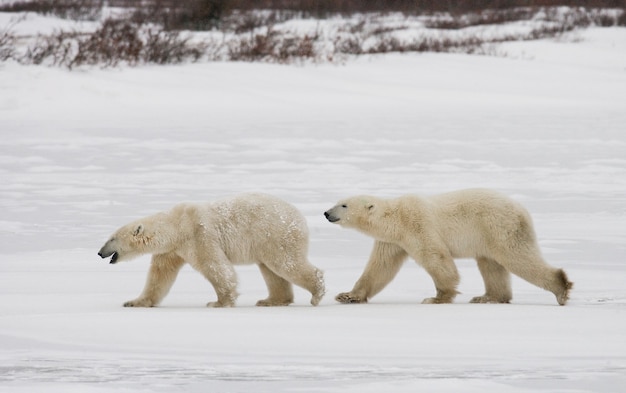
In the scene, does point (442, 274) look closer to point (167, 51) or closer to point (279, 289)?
point (279, 289)

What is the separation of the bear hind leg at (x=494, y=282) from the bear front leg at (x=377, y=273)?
1.23ft

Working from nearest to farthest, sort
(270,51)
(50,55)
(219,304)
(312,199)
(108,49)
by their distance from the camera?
1. (219,304)
2. (312,199)
3. (50,55)
4. (108,49)
5. (270,51)

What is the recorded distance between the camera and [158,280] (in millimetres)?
4656

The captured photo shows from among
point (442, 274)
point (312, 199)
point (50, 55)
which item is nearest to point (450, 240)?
point (442, 274)

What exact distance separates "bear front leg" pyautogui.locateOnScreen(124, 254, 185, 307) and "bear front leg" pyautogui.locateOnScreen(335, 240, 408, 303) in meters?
0.77

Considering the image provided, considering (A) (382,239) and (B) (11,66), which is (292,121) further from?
(A) (382,239)

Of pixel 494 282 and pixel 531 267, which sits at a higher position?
pixel 531 267

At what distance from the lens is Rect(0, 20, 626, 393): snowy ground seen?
10.8ft

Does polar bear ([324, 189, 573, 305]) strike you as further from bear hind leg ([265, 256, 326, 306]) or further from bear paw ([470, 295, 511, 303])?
bear hind leg ([265, 256, 326, 306])

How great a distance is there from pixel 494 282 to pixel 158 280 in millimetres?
1534

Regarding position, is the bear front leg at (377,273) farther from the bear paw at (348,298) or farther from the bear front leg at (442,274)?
the bear front leg at (442,274)

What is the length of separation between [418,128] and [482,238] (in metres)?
7.81

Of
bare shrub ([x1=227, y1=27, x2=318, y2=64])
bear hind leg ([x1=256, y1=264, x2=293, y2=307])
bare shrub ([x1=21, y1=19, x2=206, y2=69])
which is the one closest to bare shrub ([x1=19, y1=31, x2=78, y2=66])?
bare shrub ([x1=21, y1=19, x2=206, y2=69])

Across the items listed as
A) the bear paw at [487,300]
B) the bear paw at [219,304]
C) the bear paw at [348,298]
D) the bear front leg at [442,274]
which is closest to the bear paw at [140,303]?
the bear paw at [219,304]
